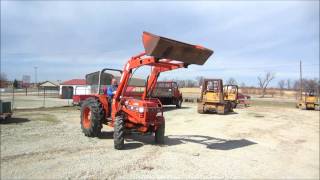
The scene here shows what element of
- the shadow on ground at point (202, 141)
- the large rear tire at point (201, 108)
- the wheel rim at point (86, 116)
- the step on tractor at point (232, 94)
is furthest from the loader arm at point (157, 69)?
the step on tractor at point (232, 94)

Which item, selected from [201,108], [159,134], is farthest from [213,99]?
[159,134]

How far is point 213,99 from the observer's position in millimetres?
21969

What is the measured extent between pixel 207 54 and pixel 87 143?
4307 mm

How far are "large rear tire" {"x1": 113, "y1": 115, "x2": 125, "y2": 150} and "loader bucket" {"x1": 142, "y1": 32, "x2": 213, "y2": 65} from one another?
7.35ft

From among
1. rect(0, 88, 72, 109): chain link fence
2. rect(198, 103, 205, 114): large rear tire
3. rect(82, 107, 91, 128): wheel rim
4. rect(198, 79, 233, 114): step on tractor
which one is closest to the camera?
rect(82, 107, 91, 128): wheel rim

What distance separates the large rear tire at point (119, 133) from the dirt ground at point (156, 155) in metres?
0.21

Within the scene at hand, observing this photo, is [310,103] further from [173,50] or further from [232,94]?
[173,50]

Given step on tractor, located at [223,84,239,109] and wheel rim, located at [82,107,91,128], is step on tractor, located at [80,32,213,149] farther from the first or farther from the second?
step on tractor, located at [223,84,239,109]

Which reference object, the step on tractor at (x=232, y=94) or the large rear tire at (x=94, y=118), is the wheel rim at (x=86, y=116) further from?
the step on tractor at (x=232, y=94)

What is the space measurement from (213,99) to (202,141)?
1087cm

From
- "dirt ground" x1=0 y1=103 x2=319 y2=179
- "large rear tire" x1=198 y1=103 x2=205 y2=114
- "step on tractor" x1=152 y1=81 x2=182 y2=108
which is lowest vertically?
"dirt ground" x1=0 y1=103 x2=319 y2=179

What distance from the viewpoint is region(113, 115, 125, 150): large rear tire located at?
9211 millimetres

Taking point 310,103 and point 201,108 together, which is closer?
point 201,108

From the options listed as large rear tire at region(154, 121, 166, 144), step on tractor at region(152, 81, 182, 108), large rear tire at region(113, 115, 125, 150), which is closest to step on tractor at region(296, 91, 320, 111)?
step on tractor at region(152, 81, 182, 108)
